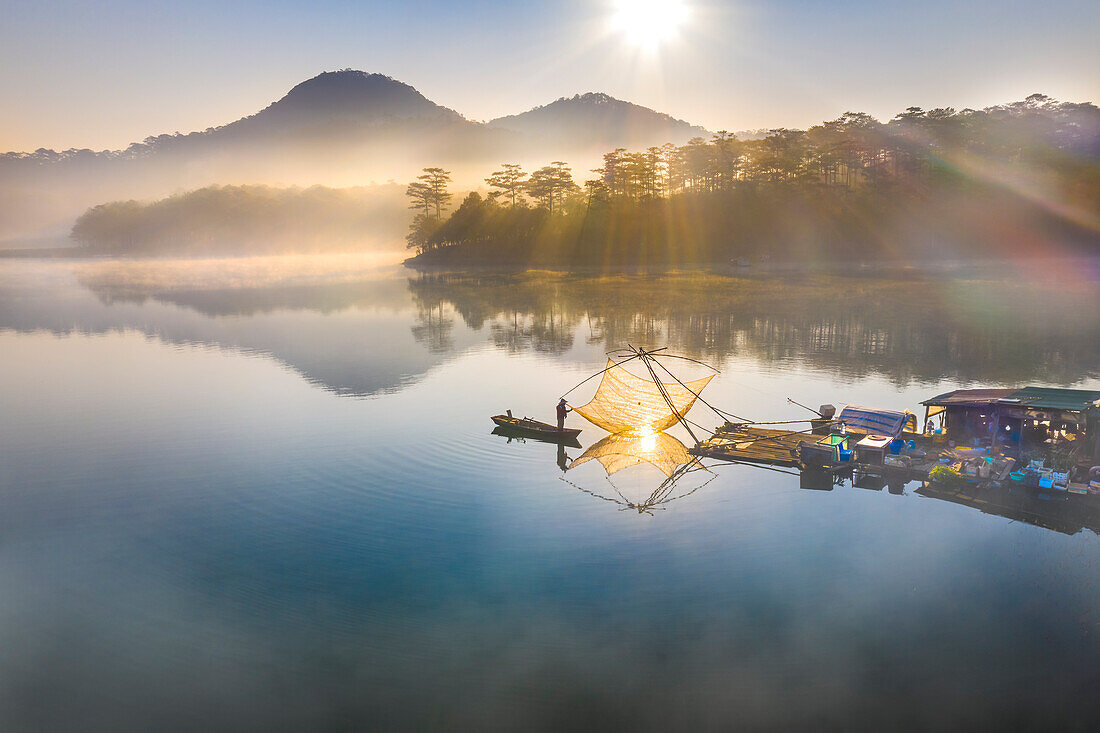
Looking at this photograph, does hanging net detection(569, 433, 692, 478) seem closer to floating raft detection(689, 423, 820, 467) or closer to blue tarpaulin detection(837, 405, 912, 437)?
floating raft detection(689, 423, 820, 467)

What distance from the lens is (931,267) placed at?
353 feet

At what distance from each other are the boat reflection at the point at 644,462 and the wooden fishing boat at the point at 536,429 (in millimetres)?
1192

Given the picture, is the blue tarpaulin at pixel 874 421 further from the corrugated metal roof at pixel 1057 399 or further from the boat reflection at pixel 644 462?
the boat reflection at pixel 644 462

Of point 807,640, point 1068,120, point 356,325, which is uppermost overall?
point 1068,120

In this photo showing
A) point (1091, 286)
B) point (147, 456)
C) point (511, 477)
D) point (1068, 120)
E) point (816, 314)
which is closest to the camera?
point (511, 477)

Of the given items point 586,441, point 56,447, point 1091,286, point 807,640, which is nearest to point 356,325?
point 56,447

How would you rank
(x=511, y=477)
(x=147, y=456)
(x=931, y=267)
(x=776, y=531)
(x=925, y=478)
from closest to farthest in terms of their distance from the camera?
(x=776, y=531) → (x=925, y=478) → (x=511, y=477) → (x=147, y=456) → (x=931, y=267)

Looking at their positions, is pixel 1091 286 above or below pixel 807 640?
above

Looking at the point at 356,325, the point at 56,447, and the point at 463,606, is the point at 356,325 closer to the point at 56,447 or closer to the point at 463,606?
the point at 56,447

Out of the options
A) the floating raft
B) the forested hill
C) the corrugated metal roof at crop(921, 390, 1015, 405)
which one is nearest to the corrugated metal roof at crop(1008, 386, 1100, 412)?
the corrugated metal roof at crop(921, 390, 1015, 405)

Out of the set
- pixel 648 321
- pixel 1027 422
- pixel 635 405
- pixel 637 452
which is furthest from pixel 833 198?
pixel 637 452

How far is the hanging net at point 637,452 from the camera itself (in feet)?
88.3

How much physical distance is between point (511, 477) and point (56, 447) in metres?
21.1

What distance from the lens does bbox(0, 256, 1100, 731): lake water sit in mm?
13438
